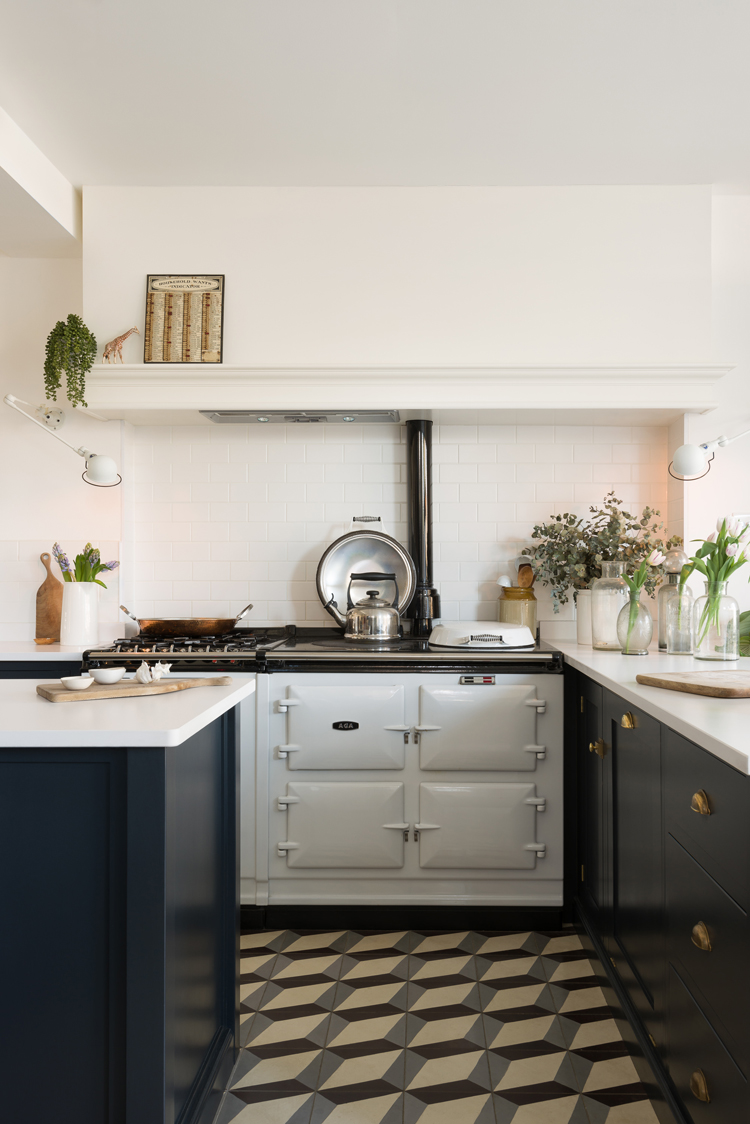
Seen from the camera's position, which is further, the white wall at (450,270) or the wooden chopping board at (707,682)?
the white wall at (450,270)

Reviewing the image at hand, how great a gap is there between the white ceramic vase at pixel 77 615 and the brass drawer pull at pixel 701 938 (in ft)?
8.20

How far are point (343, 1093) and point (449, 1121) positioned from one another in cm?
27

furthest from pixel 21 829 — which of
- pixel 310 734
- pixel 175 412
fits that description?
pixel 175 412

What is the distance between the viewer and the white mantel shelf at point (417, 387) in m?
3.02

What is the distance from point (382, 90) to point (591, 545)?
71.1 inches

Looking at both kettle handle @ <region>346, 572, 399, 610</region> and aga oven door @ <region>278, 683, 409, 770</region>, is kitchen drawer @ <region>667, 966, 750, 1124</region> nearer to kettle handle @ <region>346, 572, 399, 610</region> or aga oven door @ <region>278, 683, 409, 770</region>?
aga oven door @ <region>278, 683, 409, 770</region>

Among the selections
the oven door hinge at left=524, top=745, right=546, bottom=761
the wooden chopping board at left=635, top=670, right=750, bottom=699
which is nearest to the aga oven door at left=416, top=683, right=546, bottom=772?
the oven door hinge at left=524, top=745, right=546, bottom=761

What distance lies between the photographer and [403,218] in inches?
122

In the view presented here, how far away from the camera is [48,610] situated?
11.1 ft

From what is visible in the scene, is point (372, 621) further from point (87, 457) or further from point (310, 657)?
point (87, 457)

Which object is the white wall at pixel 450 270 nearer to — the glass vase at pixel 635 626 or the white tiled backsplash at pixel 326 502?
the white tiled backsplash at pixel 326 502

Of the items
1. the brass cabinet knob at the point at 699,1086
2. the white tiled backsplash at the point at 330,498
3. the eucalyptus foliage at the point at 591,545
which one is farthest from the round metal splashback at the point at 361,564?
the brass cabinet knob at the point at 699,1086

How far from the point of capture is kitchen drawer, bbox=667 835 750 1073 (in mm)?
1273

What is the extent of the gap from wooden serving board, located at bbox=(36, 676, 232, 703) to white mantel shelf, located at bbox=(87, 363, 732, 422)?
1515 millimetres
